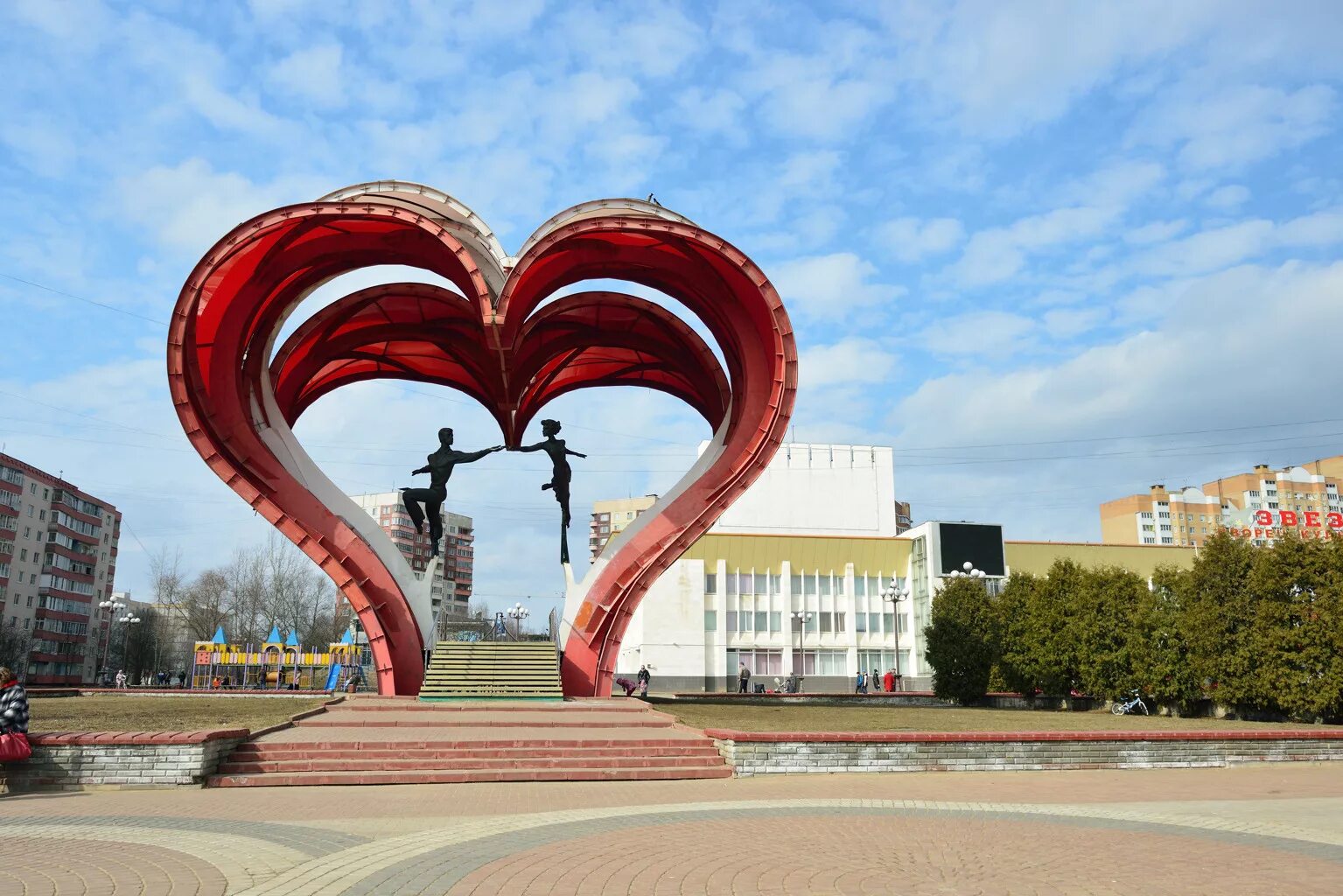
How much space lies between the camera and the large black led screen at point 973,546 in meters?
57.8

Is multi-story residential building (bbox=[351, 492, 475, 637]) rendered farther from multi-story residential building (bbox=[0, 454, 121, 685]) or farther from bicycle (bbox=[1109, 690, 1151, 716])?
bicycle (bbox=[1109, 690, 1151, 716])

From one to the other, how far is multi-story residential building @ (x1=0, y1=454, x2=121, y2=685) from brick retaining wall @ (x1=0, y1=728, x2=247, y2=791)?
6331 cm

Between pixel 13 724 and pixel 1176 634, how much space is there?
82.2 feet

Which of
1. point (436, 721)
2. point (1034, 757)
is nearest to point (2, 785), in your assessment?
point (436, 721)

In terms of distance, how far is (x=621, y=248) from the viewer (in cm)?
2203

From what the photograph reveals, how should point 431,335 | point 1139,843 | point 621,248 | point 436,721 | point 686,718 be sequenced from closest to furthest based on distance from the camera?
point 1139,843 < point 436,721 < point 686,718 < point 621,248 < point 431,335

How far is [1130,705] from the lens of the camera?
26.5 m

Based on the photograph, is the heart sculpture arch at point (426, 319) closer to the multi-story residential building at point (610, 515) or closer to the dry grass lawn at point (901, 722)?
the dry grass lawn at point (901, 722)

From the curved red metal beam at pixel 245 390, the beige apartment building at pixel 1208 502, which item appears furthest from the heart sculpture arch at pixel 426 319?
the beige apartment building at pixel 1208 502

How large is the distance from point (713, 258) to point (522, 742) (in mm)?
12230

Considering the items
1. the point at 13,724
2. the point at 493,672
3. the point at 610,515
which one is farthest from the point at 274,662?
the point at 610,515

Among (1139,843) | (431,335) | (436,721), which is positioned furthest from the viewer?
(431,335)

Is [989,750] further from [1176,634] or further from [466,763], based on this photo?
[1176,634]

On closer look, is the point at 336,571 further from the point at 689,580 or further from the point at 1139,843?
the point at 689,580
